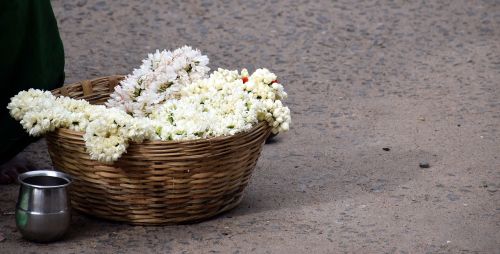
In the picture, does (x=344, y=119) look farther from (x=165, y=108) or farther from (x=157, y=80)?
(x=165, y=108)

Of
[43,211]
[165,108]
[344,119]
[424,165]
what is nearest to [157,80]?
[165,108]

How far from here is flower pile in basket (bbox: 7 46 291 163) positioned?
325 cm

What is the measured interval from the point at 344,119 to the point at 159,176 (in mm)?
1735

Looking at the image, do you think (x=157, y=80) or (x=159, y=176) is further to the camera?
(x=157, y=80)

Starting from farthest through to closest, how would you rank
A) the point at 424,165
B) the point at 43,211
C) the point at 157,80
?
1. the point at 424,165
2. the point at 157,80
3. the point at 43,211

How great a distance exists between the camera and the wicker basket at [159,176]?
331 cm

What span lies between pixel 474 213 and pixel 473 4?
11.3 ft

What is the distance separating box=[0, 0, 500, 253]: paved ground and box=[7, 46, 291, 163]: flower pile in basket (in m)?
0.38

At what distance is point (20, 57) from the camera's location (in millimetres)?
3883

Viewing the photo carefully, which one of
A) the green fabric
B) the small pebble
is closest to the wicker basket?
the green fabric

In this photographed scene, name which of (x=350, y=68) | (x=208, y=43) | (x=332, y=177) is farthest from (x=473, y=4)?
(x=332, y=177)

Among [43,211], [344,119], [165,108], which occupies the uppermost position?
[165,108]

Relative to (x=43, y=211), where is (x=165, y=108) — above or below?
above

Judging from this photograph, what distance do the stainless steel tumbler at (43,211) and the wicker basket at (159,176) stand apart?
0.15 m
